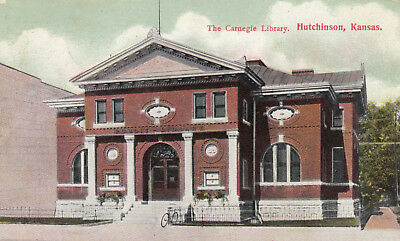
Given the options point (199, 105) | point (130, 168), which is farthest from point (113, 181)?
point (199, 105)

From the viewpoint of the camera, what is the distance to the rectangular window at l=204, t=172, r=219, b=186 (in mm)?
29609

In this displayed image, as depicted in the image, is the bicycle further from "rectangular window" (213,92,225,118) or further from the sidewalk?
the sidewalk

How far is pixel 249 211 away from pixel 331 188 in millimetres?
6253

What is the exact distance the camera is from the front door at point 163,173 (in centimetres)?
3098

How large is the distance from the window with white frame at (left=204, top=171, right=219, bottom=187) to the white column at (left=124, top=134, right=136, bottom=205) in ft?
13.2

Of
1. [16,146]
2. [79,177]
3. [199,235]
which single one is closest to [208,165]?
[199,235]

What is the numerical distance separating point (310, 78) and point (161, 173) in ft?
37.3

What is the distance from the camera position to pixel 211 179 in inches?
1168

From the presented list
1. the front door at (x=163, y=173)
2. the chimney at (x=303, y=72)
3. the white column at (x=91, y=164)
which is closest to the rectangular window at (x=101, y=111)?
the white column at (x=91, y=164)

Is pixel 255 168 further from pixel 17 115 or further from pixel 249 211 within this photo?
pixel 17 115

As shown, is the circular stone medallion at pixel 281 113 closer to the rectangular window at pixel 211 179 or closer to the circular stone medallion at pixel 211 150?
the circular stone medallion at pixel 211 150

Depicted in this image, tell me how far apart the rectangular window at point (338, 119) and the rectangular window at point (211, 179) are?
915 centimetres

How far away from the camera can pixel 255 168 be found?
3262 centimetres

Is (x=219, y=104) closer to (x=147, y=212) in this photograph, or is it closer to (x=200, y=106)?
(x=200, y=106)
